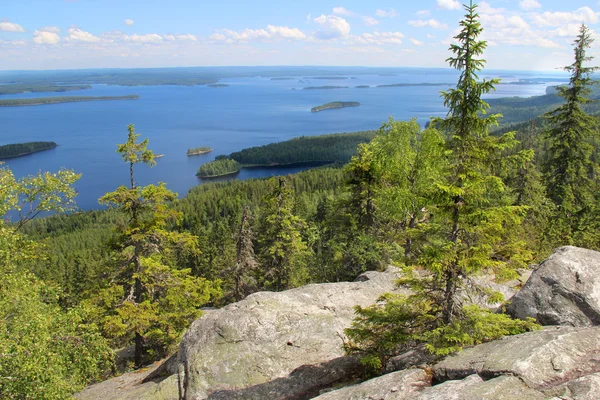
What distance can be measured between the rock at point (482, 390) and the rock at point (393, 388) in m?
0.51

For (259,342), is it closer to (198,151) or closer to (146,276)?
(146,276)

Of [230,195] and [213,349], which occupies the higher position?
[213,349]

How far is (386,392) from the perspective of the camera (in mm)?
9062

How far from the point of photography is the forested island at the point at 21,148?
171 metres

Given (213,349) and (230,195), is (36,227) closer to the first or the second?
(230,195)

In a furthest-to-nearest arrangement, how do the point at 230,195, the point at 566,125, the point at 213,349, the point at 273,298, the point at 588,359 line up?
the point at 230,195
the point at 566,125
the point at 273,298
the point at 213,349
the point at 588,359

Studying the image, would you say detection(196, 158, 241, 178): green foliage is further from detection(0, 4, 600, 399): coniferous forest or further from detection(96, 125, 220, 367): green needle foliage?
detection(96, 125, 220, 367): green needle foliage

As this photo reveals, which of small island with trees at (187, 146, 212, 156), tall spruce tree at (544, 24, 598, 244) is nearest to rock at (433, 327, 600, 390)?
tall spruce tree at (544, 24, 598, 244)

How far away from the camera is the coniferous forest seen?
31.2 ft

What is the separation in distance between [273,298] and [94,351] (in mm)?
6488

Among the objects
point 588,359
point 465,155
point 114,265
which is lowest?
point 114,265

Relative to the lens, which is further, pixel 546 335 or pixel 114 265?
pixel 114 265

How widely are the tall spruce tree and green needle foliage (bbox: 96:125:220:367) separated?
2108 centimetres

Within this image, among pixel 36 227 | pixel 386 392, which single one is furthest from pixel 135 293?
pixel 36 227
